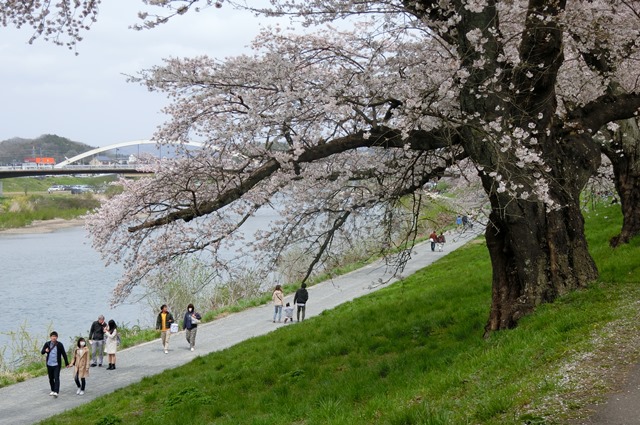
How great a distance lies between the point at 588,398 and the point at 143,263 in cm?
704

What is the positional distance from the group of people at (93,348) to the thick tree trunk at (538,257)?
8.89 meters

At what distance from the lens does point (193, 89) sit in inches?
369

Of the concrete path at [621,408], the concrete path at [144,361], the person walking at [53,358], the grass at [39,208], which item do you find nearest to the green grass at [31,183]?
the grass at [39,208]

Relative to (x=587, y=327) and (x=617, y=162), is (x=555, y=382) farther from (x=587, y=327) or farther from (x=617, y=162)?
(x=617, y=162)

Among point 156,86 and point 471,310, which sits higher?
point 156,86

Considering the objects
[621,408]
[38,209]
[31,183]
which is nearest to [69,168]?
[38,209]

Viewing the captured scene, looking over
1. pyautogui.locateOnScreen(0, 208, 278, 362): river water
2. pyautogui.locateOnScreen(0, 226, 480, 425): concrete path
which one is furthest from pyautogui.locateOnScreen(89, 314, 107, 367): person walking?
pyautogui.locateOnScreen(0, 208, 278, 362): river water

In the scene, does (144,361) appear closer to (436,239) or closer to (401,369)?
(401,369)

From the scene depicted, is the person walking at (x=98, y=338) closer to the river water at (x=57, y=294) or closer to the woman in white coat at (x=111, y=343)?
the woman in white coat at (x=111, y=343)

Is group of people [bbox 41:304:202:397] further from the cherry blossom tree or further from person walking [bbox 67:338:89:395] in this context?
the cherry blossom tree

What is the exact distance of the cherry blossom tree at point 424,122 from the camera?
27.5 ft

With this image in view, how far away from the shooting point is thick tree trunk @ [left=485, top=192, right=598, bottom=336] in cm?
845

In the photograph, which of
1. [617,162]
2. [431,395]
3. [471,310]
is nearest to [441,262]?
[617,162]

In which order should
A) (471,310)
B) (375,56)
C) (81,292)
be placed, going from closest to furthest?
1. (375,56)
2. (471,310)
3. (81,292)
